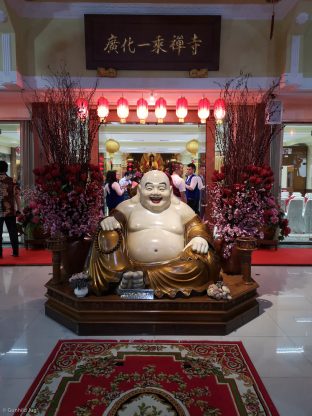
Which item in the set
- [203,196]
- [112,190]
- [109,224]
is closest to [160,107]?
[112,190]

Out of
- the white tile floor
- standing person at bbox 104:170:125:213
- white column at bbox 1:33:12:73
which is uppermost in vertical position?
white column at bbox 1:33:12:73

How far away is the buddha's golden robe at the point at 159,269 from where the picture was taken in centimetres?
260

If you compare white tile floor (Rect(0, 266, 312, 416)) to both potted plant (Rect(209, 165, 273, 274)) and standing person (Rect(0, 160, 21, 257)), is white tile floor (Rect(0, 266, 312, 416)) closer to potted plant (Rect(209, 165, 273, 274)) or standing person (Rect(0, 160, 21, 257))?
potted plant (Rect(209, 165, 273, 274))

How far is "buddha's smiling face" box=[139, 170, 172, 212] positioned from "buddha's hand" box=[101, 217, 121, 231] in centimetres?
31

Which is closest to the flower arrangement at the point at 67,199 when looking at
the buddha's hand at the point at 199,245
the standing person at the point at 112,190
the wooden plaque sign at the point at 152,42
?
the buddha's hand at the point at 199,245

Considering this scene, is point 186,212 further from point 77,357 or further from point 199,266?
point 77,357

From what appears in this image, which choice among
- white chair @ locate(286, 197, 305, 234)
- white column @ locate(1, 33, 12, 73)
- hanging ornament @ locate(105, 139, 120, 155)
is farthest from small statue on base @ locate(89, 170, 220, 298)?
white chair @ locate(286, 197, 305, 234)

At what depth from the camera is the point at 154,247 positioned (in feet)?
9.02

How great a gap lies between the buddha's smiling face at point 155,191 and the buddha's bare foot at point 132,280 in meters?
0.60

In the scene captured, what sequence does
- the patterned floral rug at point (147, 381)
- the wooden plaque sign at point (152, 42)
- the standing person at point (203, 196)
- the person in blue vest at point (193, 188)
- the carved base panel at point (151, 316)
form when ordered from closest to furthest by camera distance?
the patterned floral rug at point (147, 381)
the carved base panel at point (151, 316)
the wooden plaque sign at point (152, 42)
the person in blue vest at point (193, 188)
the standing person at point (203, 196)

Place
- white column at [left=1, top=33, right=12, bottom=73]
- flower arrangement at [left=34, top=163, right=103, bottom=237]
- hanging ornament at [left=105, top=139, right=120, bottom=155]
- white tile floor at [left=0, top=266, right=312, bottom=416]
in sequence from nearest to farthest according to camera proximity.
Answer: white tile floor at [left=0, top=266, right=312, bottom=416]
flower arrangement at [left=34, top=163, right=103, bottom=237]
white column at [left=1, top=33, right=12, bottom=73]
hanging ornament at [left=105, top=139, right=120, bottom=155]

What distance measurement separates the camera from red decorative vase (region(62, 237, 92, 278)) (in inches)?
131

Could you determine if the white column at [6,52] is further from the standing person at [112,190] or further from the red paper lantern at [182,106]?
the red paper lantern at [182,106]

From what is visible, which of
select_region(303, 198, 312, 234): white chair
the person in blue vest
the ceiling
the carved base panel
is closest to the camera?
the carved base panel
